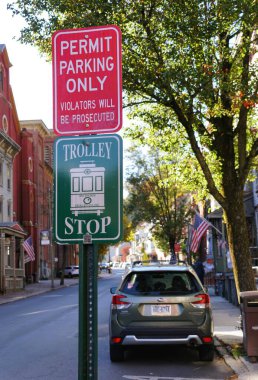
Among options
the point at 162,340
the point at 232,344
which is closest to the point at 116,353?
the point at 162,340

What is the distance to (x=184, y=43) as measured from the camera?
10.5 m

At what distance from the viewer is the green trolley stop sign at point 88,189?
3.15 meters

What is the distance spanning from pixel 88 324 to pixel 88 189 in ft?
2.59

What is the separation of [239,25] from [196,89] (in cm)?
185

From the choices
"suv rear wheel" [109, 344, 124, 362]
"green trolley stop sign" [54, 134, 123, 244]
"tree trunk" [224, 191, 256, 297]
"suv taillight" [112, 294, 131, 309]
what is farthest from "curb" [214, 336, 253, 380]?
"green trolley stop sign" [54, 134, 123, 244]

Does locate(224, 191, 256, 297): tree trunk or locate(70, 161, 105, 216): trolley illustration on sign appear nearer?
locate(70, 161, 105, 216): trolley illustration on sign

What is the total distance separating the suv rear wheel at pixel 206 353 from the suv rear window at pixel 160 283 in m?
0.99

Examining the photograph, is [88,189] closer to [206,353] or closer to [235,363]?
[235,363]

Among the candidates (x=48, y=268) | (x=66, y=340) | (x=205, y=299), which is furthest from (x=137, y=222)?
(x=205, y=299)

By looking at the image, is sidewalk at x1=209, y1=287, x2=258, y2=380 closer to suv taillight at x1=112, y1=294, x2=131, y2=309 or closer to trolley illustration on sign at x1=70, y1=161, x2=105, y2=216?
suv taillight at x1=112, y1=294, x2=131, y2=309

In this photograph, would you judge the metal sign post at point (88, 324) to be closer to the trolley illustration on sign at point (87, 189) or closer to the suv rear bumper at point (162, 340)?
the trolley illustration on sign at point (87, 189)

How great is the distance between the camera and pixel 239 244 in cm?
1016

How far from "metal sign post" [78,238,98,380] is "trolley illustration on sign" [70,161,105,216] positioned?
19cm

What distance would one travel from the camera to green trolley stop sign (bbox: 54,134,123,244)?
124 inches
